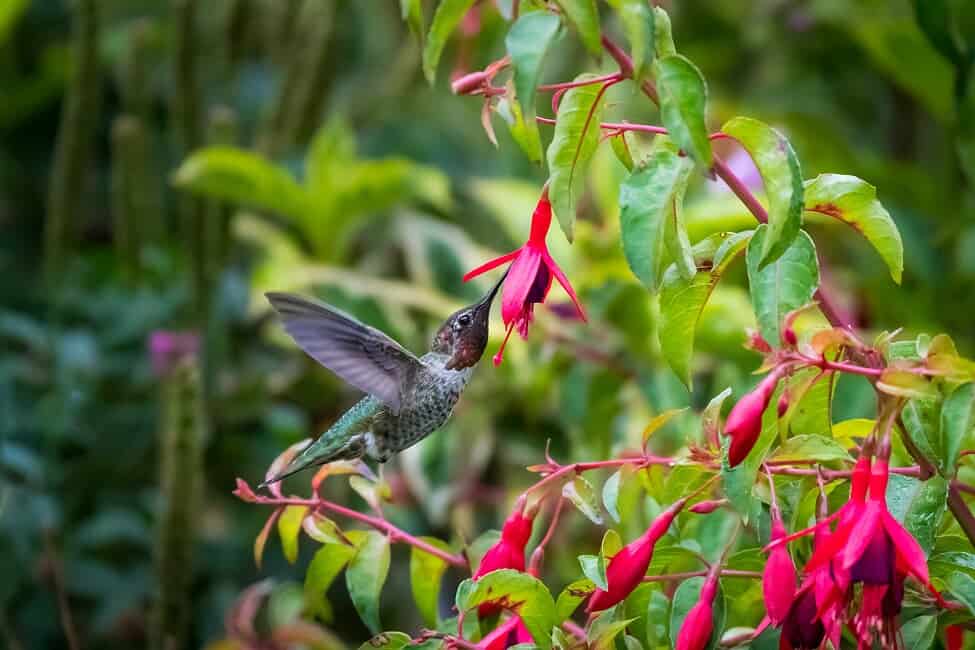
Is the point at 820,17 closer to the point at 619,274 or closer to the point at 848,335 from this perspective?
the point at 619,274

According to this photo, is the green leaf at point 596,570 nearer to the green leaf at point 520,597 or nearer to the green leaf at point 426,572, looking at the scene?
the green leaf at point 520,597

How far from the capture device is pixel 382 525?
77 cm

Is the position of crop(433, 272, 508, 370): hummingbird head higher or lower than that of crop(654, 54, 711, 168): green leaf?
lower

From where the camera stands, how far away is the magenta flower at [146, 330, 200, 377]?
1.80 meters

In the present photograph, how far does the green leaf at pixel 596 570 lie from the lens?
61 centimetres

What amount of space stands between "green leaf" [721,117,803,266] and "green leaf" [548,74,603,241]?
6cm

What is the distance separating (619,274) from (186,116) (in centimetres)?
71

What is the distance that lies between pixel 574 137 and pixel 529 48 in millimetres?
77

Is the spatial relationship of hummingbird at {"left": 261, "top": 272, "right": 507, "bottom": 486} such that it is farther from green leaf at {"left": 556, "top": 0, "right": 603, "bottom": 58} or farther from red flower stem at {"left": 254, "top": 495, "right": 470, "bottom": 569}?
green leaf at {"left": 556, "top": 0, "right": 603, "bottom": 58}

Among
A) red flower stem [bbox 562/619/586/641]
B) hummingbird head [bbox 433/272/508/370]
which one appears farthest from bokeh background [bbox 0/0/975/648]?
red flower stem [bbox 562/619/586/641]

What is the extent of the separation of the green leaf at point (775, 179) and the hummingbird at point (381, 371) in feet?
0.81

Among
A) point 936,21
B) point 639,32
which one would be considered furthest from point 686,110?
point 936,21

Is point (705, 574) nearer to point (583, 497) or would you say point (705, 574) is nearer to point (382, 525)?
point (583, 497)

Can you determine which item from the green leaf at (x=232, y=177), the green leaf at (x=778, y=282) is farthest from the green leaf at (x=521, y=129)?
the green leaf at (x=232, y=177)
